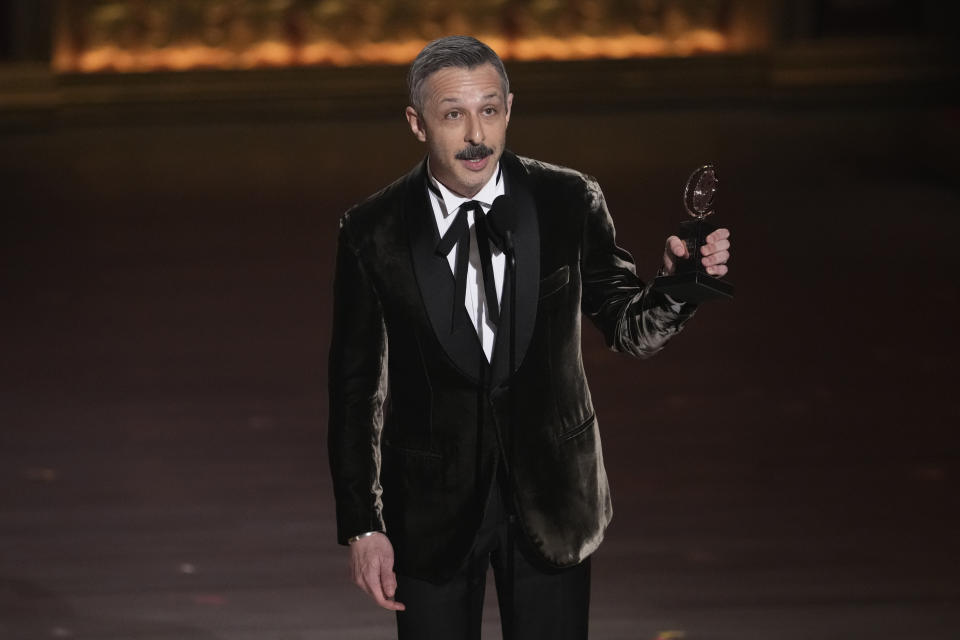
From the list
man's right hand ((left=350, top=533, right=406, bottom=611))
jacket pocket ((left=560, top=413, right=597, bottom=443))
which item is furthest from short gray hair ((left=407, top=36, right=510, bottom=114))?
man's right hand ((left=350, top=533, right=406, bottom=611))

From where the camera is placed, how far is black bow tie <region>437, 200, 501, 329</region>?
1.58m

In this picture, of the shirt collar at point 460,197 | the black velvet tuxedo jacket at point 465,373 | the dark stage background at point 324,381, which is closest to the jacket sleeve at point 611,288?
the black velvet tuxedo jacket at point 465,373

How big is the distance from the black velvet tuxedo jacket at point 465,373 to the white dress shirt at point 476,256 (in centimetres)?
1

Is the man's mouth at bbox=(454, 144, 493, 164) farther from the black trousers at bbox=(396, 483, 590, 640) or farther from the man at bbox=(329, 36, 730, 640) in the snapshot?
the black trousers at bbox=(396, 483, 590, 640)

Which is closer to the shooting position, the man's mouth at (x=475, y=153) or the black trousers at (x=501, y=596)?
the man's mouth at (x=475, y=153)

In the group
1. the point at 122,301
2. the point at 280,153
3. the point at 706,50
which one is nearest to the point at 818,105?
the point at 706,50

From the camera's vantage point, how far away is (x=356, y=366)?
1.67 meters

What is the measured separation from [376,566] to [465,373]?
10.8 inches

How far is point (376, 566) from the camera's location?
168 centimetres

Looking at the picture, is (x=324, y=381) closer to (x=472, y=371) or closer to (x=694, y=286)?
(x=472, y=371)

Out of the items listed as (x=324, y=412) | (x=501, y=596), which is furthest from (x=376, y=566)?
(x=324, y=412)

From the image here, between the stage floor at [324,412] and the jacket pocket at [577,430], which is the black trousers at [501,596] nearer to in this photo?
the jacket pocket at [577,430]

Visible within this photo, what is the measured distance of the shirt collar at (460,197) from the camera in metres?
1.61

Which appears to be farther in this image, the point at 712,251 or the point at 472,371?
the point at 472,371
